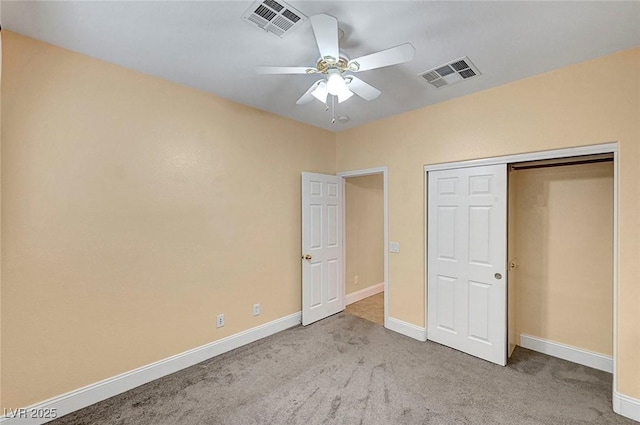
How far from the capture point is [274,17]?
5.72 ft

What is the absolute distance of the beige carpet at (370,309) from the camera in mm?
3939

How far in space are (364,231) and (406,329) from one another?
1888mm

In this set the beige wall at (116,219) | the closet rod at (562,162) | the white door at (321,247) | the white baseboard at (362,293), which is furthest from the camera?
the white baseboard at (362,293)

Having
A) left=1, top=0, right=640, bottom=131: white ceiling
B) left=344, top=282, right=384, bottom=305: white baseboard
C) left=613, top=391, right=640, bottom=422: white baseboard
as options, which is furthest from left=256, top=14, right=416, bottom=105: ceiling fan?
left=344, top=282, right=384, bottom=305: white baseboard

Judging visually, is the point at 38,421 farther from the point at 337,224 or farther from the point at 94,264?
the point at 337,224

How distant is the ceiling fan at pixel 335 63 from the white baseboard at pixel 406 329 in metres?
2.69

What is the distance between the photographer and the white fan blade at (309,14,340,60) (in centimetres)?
151

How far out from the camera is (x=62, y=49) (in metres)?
2.08

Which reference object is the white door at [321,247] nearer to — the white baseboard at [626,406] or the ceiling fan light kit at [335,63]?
the ceiling fan light kit at [335,63]

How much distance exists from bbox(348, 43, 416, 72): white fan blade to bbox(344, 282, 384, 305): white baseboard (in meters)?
3.51

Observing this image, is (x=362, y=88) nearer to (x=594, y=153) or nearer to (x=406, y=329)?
(x=594, y=153)

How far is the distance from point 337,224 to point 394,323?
5.07 feet

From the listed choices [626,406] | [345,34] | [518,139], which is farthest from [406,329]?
[345,34]

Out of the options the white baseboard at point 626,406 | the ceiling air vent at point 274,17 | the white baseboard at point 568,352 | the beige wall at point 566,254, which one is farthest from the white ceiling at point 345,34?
the white baseboard at point 568,352
